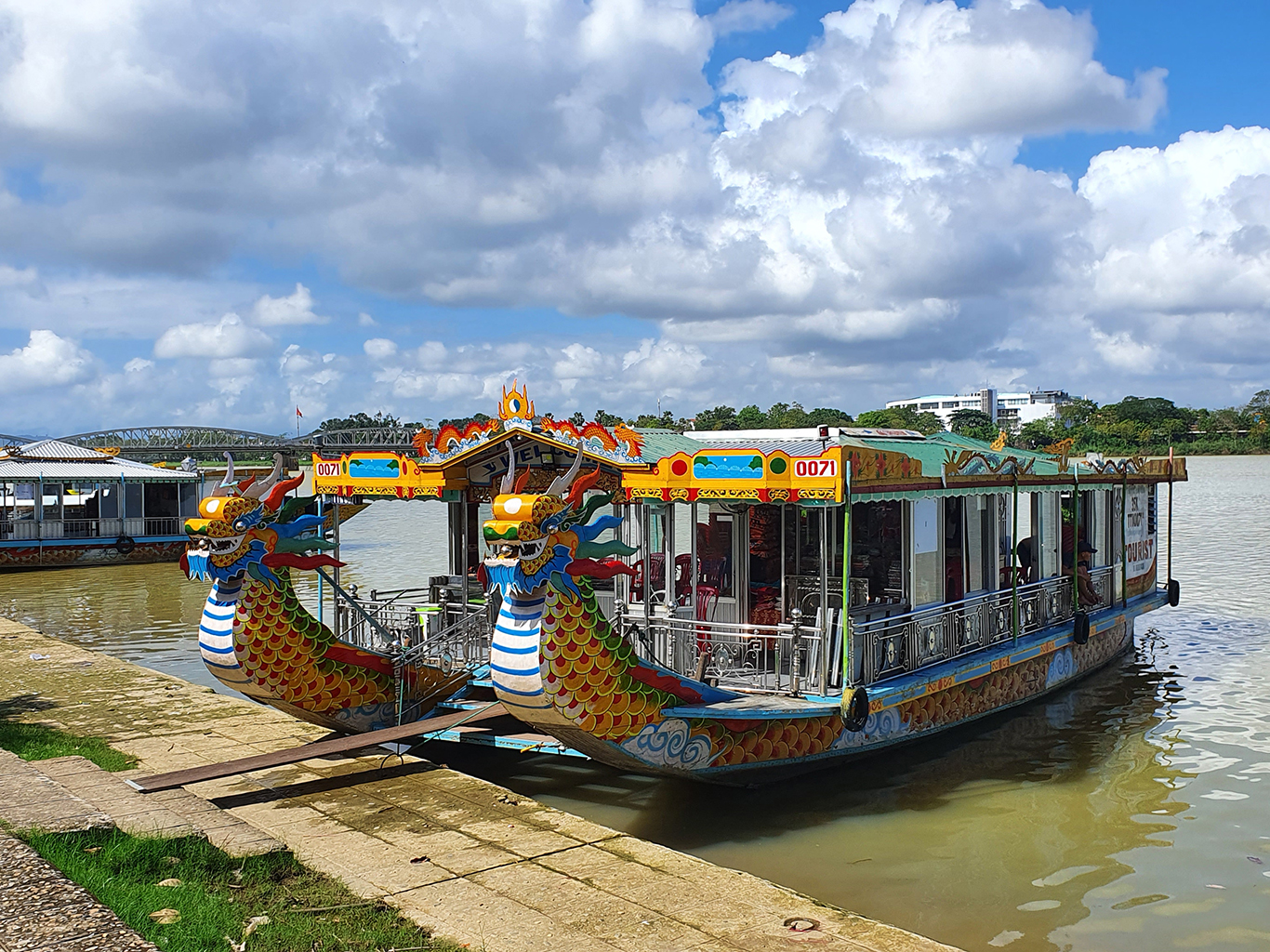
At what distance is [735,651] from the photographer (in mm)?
10445

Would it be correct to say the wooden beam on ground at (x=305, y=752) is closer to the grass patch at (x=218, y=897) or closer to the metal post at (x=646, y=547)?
the grass patch at (x=218, y=897)

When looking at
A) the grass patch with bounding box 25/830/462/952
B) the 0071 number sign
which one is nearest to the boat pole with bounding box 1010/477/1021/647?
the 0071 number sign

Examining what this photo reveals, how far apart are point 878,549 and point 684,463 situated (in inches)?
135

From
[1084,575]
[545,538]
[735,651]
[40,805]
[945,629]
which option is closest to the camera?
[40,805]

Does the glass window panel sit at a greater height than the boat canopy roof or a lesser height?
lesser

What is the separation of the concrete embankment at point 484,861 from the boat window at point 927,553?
4.73 m

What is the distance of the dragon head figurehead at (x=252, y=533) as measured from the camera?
919 centimetres

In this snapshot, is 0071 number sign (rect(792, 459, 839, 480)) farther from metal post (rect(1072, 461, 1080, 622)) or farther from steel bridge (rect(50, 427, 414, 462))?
steel bridge (rect(50, 427, 414, 462))

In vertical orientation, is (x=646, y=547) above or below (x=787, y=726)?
above

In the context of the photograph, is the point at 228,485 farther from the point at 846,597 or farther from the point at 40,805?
the point at 846,597

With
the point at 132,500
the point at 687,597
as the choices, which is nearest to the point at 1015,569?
the point at 687,597

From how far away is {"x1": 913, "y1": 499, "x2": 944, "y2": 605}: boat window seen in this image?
10984 millimetres

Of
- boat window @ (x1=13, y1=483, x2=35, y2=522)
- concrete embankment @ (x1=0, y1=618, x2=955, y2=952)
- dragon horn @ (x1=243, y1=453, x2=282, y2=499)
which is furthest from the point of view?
boat window @ (x1=13, y1=483, x2=35, y2=522)

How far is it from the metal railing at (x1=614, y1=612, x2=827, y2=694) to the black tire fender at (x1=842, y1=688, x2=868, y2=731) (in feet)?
0.79
